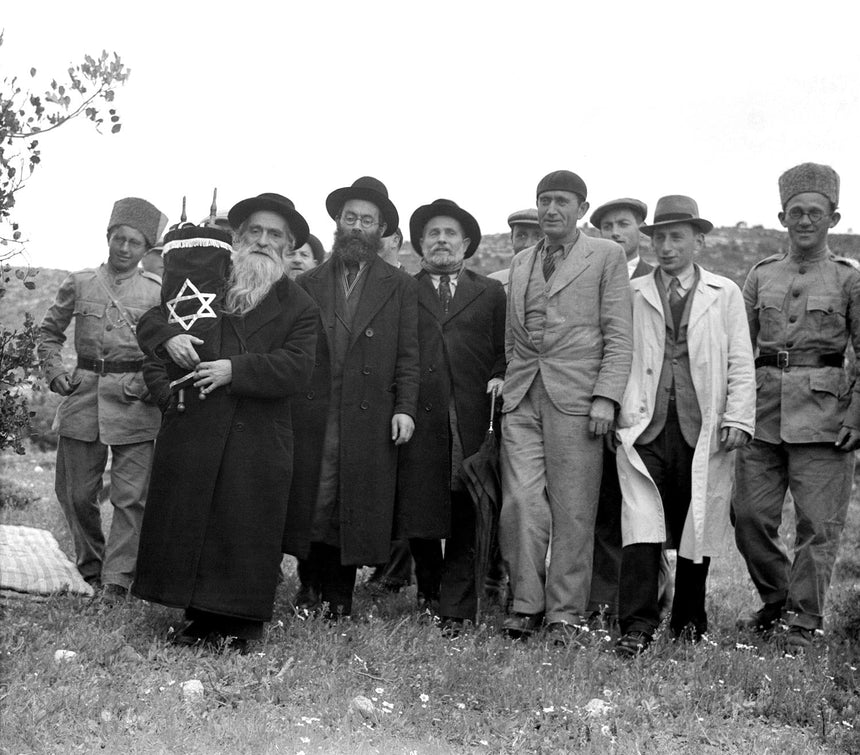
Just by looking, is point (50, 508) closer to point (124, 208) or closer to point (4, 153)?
point (124, 208)

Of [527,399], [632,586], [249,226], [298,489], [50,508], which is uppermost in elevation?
[249,226]

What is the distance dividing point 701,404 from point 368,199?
234 centimetres

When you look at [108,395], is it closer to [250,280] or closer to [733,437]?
[250,280]

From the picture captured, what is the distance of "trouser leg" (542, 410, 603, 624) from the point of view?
20.8 feet

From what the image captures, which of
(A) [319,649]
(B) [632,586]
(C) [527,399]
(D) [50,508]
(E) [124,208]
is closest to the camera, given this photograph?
(A) [319,649]

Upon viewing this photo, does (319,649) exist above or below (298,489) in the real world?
below

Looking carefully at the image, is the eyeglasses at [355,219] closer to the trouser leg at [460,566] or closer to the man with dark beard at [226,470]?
the man with dark beard at [226,470]

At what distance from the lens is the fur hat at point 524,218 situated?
8898mm

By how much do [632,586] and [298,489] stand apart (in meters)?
1.94

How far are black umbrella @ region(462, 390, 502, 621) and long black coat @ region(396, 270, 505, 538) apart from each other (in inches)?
7.9

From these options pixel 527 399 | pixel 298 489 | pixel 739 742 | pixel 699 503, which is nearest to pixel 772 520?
pixel 699 503

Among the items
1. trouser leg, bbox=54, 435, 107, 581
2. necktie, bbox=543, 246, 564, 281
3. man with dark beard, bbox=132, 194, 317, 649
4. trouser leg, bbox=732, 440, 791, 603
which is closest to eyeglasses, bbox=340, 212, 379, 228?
man with dark beard, bbox=132, 194, 317, 649

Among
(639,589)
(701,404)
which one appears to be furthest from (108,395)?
Result: (701,404)

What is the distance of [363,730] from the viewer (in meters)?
4.58
